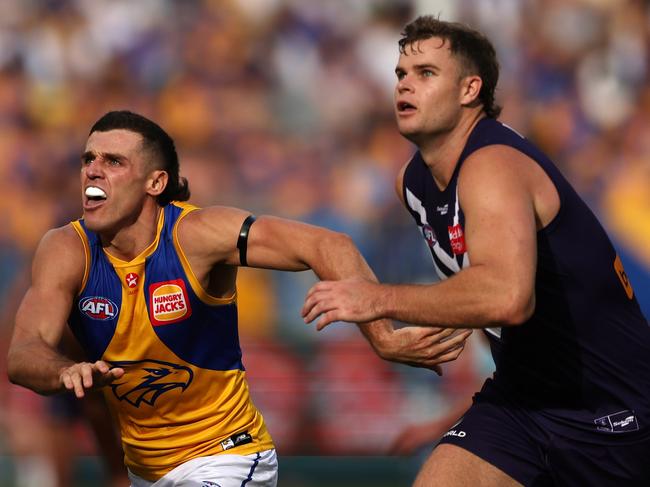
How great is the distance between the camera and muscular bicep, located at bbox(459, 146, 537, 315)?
152 inches

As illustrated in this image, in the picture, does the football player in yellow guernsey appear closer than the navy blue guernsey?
No

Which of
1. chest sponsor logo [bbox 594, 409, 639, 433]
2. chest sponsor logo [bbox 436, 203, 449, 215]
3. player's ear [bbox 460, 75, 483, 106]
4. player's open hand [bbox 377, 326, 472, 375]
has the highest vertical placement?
player's ear [bbox 460, 75, 483, 106]

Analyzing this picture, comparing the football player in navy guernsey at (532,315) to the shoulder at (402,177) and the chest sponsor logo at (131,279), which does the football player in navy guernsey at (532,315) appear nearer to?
the shoulder at (402,177)

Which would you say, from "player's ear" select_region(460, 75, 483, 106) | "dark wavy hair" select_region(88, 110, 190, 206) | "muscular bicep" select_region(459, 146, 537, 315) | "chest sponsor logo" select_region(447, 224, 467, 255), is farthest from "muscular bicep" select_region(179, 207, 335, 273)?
"muscular bicep" select_region(459, 146, 537, 315)

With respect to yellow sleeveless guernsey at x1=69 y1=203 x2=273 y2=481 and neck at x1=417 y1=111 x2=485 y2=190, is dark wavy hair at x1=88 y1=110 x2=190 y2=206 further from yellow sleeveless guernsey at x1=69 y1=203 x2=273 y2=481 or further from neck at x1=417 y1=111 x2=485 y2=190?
neck at x1=417 y1=111 x2=485 y2=190

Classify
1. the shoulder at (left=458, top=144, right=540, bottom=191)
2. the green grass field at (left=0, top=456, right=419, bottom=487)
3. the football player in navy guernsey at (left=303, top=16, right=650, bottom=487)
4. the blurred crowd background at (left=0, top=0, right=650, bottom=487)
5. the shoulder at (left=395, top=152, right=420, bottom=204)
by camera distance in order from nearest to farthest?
the shoulder at (left=458, top=144, right=540, bottom=191), the football player in navy guernsey at (left=303, top=16, right=650, bottom=487), the shoulder at (left=395, top=152, right=420, bottom=204), the green grass field at (left=0, top=456, right=419, bottom=487), the blurred crowd background at (left=0, top=0, right=650, bottom=487)

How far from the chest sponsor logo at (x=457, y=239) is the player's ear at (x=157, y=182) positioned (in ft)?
4.83

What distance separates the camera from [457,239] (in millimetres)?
4473

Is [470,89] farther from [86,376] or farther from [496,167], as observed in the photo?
[86,376]

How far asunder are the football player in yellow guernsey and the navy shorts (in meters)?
0.58

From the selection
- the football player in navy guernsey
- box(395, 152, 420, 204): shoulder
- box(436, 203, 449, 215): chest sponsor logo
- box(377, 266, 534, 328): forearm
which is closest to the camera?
box(377, 266, 534, 328): forearm

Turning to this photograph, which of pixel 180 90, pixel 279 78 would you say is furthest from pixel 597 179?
pixel 180 90

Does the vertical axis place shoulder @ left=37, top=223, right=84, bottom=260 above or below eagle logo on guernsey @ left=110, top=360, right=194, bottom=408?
above

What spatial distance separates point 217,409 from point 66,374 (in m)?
0.95
